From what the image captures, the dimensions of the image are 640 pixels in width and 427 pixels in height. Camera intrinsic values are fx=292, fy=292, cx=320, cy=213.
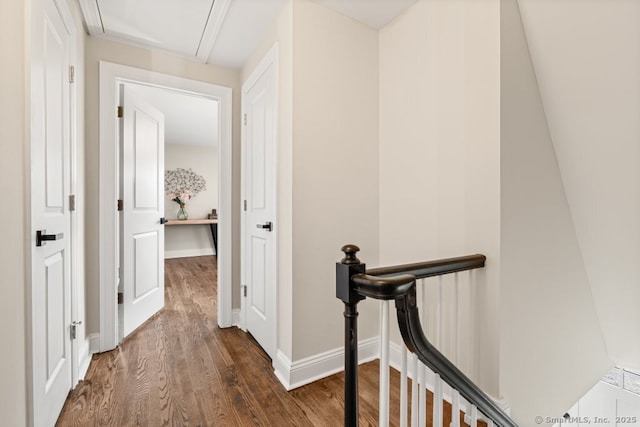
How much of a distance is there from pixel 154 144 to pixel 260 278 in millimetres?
1667

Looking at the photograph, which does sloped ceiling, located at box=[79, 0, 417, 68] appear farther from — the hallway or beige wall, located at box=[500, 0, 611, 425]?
the hallway

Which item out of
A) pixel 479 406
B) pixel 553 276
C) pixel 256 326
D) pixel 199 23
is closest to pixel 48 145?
pixel 199 23

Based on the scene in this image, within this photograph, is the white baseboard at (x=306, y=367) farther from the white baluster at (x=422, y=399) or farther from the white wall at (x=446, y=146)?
the white baluster at (x=422, y=399)

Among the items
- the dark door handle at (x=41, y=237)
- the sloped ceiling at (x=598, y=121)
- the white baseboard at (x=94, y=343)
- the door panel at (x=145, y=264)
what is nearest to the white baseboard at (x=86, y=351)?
the white baseboard at (x=94, y=343)

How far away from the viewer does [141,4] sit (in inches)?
71.5

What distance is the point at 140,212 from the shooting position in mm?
2490

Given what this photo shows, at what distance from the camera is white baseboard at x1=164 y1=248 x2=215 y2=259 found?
5883mm

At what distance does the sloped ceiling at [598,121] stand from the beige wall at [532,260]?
0.21ft

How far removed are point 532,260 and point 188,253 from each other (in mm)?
6012

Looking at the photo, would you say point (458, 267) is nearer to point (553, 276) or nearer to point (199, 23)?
point (553, 276)

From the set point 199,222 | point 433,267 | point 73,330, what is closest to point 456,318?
point 433,267

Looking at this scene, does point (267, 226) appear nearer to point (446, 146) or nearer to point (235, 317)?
point (235, 317)

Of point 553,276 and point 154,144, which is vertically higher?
point 154,144

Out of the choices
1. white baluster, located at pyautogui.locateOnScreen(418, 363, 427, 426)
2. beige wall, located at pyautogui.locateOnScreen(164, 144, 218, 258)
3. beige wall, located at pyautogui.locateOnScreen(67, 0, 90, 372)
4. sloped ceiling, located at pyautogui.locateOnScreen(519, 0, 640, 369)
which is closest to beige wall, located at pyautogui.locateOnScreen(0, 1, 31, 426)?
beige wall, located at pyautogui.locateOnScreen(67, 0, 90, 372)
